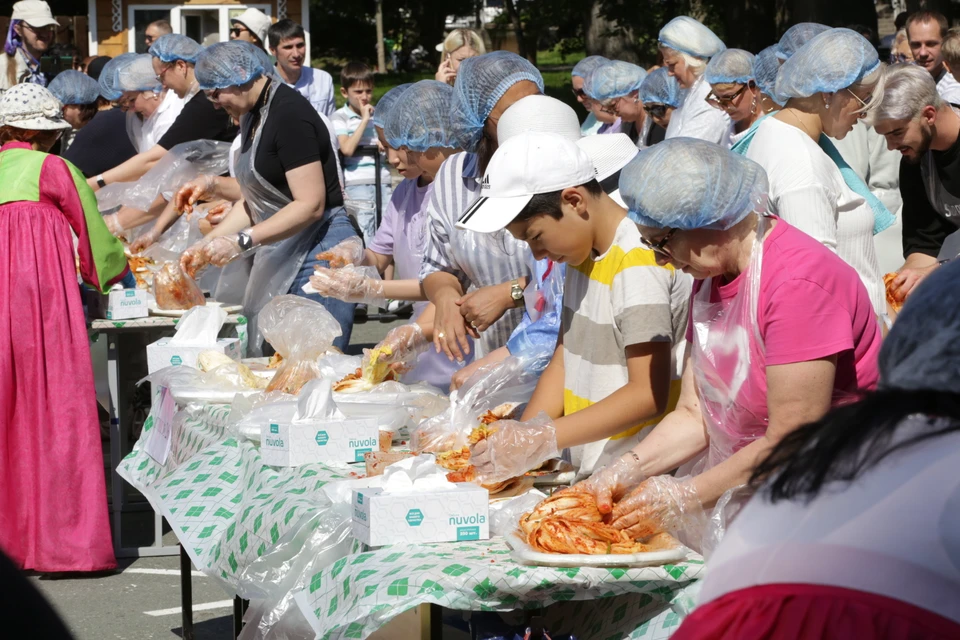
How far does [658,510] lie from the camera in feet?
7.34

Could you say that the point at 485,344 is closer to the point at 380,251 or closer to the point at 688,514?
the point at 380,251

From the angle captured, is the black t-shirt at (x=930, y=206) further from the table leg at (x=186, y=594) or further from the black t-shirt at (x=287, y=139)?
the table leg at (x=186, y=594)

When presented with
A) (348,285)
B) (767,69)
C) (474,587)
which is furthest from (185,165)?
(474,587)

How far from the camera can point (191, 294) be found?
16.7 feet

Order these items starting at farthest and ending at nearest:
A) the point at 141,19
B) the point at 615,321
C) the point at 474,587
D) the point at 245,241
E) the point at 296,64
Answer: the point at 141,19 → the point at 296,64 → the point at 245,241 → the point at 615,321 → the point at 474,587

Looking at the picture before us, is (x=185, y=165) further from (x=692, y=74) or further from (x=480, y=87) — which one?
(x=480, y=87)

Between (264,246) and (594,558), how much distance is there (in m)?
3.24

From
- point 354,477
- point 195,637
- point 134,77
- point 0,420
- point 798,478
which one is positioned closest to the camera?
point 798,478

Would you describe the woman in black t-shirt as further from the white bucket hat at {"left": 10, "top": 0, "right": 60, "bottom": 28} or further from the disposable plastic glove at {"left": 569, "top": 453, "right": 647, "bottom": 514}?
the white bucket hat at {"left": 10, "top": 0, "right": 60, "bottom": 28}

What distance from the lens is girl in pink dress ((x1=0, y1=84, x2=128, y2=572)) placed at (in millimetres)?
4676

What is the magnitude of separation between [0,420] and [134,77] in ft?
8.96

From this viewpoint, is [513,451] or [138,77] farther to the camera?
[138,77]

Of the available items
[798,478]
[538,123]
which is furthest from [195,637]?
[798,478]

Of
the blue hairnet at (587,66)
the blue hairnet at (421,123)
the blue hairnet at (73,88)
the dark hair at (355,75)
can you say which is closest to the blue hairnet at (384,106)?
the blue hairnet at (421,123)
